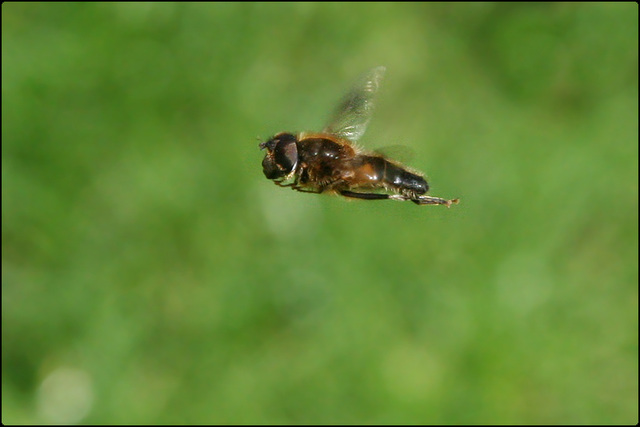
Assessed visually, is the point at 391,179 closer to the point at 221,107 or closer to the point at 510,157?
the point at 221,107

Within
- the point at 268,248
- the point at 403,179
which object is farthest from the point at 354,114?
the point at 268,248

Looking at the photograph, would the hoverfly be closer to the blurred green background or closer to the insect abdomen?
the insect abdomen

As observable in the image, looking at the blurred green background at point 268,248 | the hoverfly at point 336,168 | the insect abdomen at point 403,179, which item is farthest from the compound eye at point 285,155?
the blurred green background at point 268,248

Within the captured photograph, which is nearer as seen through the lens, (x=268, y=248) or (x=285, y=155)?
(x=285, y=155)

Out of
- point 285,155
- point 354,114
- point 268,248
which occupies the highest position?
point 268,248

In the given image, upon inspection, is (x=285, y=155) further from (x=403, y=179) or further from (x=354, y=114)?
(x=354, y=114)

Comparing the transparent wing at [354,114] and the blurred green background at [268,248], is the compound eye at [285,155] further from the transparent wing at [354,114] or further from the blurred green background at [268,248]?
the blurred green background at [268,248]
